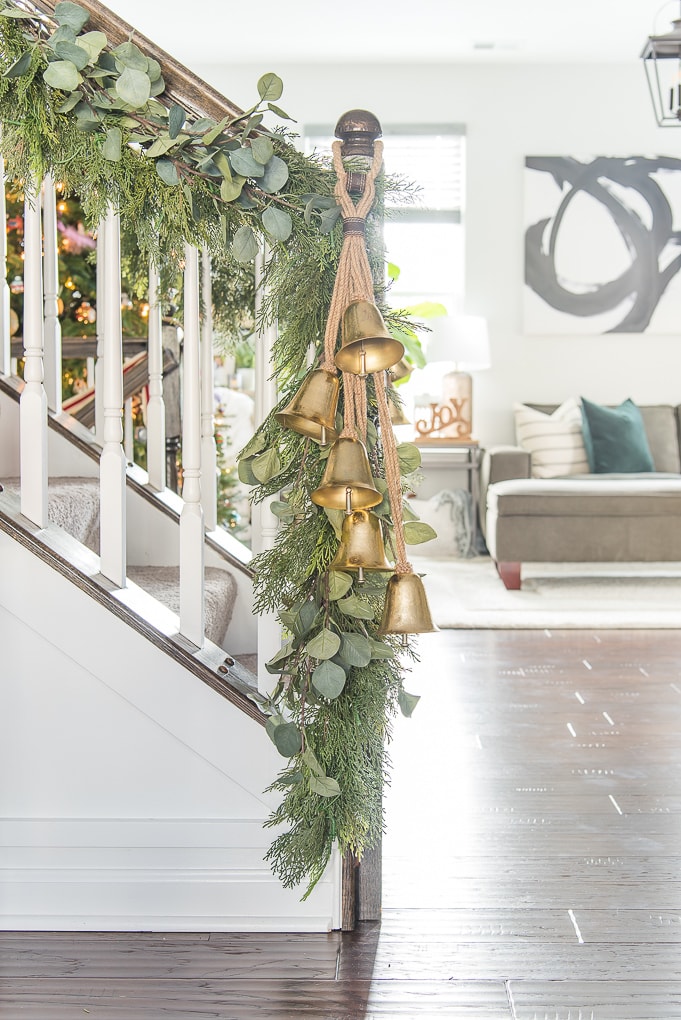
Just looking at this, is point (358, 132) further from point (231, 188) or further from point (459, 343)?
point (459, 343)

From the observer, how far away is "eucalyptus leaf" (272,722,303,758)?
1447 mm

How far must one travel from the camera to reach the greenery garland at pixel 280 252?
1381mm

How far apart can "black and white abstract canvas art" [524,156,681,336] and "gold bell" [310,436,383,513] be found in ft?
17.4

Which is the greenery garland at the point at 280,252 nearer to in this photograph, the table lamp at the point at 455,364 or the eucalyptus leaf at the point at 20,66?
the eucalyptus leaf at the point at 20,66

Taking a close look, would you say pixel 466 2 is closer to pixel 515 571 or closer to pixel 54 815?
pixel 515 571

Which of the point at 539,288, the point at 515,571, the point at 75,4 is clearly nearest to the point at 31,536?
the point at 75,4

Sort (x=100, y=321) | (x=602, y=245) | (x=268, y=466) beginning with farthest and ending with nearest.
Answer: (x=602, y=245), (x=100, y=321), (x=268, y=466)

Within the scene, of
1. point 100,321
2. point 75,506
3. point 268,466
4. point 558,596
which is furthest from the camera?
point 558,596

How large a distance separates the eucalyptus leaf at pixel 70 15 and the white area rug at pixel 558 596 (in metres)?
3.12

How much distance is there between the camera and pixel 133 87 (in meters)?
1.36

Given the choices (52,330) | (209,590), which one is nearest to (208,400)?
(52,330)

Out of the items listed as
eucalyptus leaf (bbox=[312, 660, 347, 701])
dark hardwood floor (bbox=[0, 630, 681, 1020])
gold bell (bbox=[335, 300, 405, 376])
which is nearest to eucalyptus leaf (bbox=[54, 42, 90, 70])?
gold bell (bbox=[335, 300, 405, 376])

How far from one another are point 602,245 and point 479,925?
541 centimetres

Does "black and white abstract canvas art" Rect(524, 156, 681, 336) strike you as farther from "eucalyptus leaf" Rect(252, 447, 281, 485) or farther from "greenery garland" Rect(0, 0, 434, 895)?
"eucalyptus leaf" Rect(252, 447, 281, 485)
